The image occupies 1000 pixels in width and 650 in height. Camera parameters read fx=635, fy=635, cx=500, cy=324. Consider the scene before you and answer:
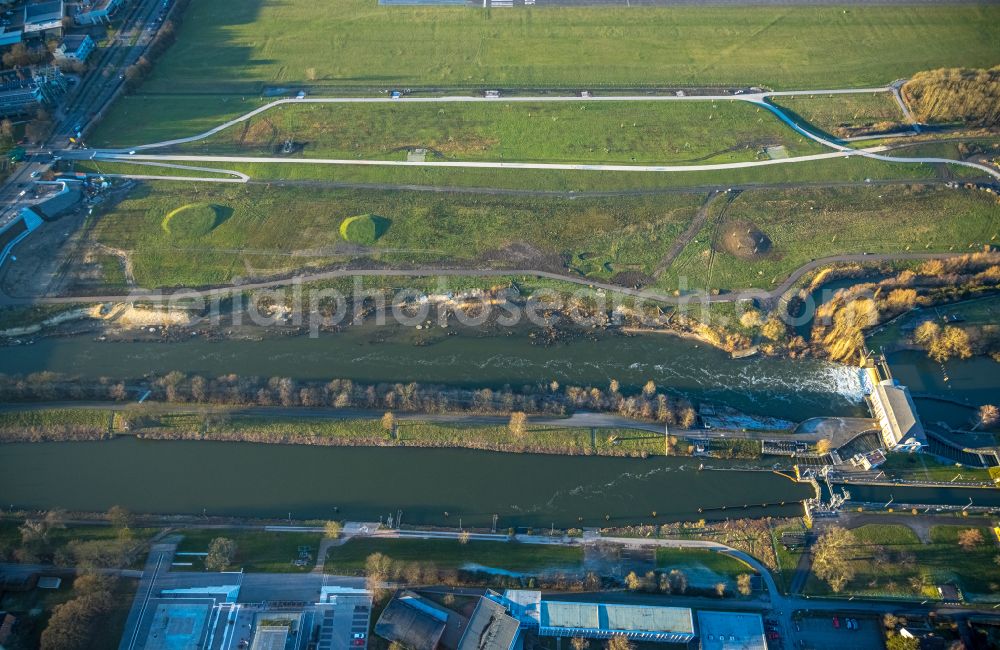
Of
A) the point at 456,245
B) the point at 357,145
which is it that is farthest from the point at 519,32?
the point at 456,245

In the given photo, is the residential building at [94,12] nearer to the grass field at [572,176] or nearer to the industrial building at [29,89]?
the industrial building at [29,89]

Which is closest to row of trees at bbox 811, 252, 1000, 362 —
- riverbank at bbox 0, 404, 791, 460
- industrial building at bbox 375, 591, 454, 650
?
riverbank at bbox 0, 404, 791, 460

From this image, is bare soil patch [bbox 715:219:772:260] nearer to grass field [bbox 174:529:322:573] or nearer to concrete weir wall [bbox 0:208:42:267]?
grass field [bbox 174:529:322:573]

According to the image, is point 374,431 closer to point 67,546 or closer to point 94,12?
point 67,546

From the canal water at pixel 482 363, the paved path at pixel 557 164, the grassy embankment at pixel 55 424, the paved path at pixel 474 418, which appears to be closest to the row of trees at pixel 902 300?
the canal water at pixel 482 363

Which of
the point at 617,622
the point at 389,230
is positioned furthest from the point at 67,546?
the point at 617,622

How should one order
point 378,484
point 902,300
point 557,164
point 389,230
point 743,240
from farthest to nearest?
point 557,164 → point 389,230 → point 743,240 → point 902,300 → point 378,484

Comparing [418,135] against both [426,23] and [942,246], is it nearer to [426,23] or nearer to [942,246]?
[426,23]
